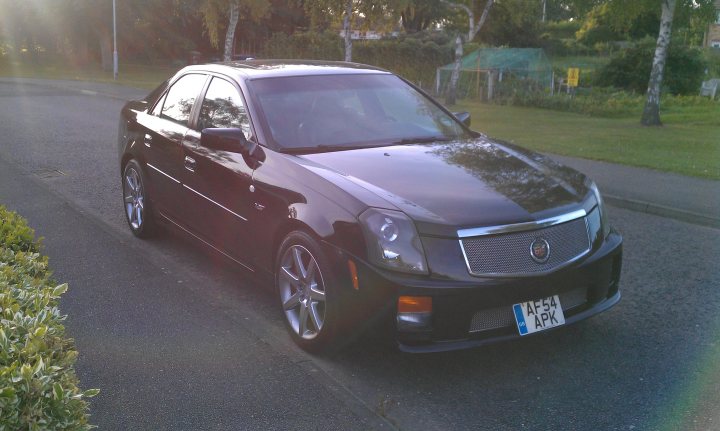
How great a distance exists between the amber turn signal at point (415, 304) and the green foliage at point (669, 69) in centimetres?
2722

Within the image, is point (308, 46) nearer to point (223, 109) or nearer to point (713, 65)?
point (713, 65)

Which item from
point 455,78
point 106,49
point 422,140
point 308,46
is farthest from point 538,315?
point 106,49

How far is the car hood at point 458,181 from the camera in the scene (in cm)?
406

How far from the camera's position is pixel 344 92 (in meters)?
5.63

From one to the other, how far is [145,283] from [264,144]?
1.61m

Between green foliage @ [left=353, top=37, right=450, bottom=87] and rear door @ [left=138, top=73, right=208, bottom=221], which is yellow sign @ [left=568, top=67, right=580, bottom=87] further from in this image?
rear door @ [left=138, top=73, right=208, bottom=221]

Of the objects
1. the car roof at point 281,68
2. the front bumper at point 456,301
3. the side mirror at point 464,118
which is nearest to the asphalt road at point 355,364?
the front bumper at point 456,301

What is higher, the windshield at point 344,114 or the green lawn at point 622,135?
the windshield at point 344,114

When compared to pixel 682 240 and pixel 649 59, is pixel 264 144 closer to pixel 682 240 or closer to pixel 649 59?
pixel 682 240

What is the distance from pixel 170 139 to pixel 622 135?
12034 mm

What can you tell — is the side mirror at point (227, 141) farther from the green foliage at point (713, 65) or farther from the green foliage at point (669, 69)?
the green foliage at point (713, 65)

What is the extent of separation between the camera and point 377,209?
405 cm

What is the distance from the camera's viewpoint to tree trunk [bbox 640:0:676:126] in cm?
1743

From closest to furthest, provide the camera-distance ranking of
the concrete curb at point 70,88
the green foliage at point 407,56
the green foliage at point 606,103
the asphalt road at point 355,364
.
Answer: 1. the asphalt road at point 355,364
2. the green foliage at point 606,103
3. the concrete curb at point 70,88
4. the green foliage at point 407,56
